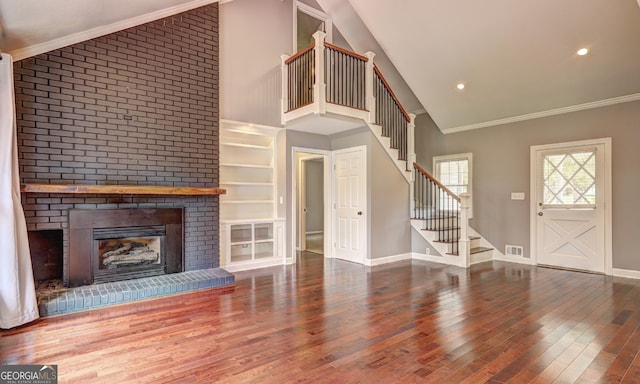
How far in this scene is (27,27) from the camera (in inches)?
126

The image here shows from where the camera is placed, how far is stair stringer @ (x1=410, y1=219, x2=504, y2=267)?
579 centimetres

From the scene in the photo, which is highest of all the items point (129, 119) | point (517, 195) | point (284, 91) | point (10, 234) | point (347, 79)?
point (347, 79)

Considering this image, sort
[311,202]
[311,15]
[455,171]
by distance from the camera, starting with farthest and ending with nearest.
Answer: [311,202] → [455,171] → [311,15]

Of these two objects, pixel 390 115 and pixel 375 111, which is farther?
pixel 390 115

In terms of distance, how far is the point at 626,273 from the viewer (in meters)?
4.93

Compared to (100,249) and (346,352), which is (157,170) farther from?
(346,352)

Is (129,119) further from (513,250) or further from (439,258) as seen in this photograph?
(513,250)

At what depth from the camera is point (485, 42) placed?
5.01 metres

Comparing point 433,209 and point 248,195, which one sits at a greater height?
point 248,195

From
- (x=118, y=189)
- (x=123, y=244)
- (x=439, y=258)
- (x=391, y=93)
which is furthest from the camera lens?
(x=391, y=93)

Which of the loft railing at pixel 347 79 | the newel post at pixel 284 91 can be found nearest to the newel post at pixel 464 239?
the loft railing at pixel 347 79

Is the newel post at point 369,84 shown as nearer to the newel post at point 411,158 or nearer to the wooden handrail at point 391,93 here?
the wooden handrail at point 391,93

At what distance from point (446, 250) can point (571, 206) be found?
6.80ft

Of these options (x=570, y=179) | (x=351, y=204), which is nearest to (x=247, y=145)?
(x=351, y=204)
